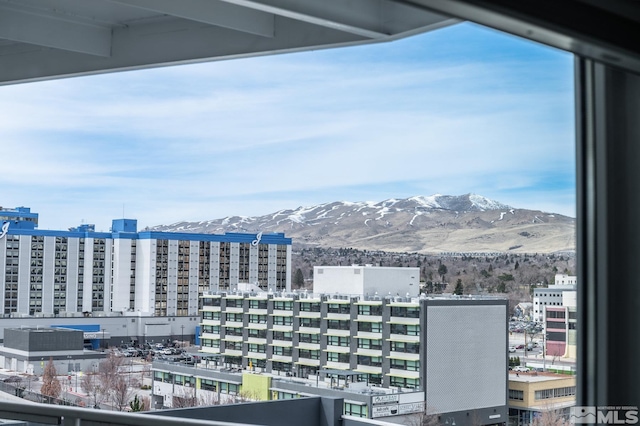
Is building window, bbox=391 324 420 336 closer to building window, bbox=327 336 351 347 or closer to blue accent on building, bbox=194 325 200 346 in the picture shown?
building window, bbox=327 336 351 347

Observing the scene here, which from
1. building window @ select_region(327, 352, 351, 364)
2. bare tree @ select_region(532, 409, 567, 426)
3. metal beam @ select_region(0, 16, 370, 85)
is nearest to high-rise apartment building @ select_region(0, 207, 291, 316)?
building window @ select_region(327, 352, 351, 364)

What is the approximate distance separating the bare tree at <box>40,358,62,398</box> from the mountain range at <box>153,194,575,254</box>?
414 cm

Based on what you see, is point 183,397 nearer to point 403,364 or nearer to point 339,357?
point 339,357

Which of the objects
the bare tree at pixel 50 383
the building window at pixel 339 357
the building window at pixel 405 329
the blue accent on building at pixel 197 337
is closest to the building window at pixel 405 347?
the building window at pixel 405 329

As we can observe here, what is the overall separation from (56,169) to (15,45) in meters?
24.4

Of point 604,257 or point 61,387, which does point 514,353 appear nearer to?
point 61,387

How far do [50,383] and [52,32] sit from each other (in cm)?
945

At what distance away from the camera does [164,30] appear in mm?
2545

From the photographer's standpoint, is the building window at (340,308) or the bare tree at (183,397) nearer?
the building window at (340,308)

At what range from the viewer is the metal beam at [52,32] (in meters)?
2.45

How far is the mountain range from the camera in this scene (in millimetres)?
9672

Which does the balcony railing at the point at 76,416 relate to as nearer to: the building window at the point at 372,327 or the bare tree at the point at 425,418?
the building window at the point at 372,327

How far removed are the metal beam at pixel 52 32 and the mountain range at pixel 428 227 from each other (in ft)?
22.7

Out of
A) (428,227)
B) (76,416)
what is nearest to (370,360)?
(428,227)
